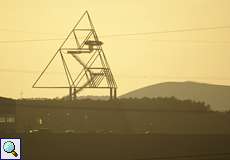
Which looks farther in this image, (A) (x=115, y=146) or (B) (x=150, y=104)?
(B) (x=150, y=104)

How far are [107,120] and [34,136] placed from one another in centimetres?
4230

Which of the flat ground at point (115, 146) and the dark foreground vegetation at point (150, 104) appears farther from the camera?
the dark foreground vegetation at point (150, 104)

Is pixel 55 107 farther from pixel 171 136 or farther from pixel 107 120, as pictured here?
pixel 171 136

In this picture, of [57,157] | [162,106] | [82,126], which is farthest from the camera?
[162,106]

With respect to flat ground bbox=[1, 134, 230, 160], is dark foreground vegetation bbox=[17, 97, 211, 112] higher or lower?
higher

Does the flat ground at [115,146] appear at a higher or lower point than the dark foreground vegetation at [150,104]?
lower

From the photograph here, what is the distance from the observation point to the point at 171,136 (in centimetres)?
5747

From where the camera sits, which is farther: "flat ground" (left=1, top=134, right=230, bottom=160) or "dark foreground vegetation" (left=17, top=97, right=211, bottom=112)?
"dark foreground vegetation" (left=17, top=97, right=211, bottom=112)

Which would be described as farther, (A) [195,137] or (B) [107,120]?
(B) [107,120]

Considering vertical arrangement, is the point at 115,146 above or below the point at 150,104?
below

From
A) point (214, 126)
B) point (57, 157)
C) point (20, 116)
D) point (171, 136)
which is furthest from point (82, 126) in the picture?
point (57, 157)

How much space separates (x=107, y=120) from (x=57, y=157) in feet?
155

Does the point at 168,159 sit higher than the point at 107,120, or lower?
lower

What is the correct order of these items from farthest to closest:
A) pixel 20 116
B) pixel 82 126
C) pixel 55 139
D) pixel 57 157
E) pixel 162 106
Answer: pixel 162 106 < pixel 82 126 < pixel 20 116 < pixel 55 139 < pixel 57 157
